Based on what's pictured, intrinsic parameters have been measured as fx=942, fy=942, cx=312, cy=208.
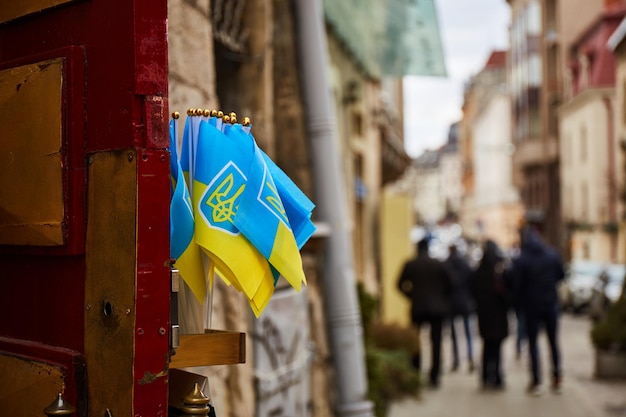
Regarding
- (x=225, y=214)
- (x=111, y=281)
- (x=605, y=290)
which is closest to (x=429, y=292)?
(x=225, y=214)

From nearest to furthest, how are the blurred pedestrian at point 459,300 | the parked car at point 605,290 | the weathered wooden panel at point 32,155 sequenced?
the weathered wooden panel at point 32,155, the blurred pedestrian at point 459,300, the parked car at point 605,290

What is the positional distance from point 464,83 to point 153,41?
10484 centimetres

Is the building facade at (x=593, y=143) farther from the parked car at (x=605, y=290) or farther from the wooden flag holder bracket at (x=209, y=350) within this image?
the wooden flag holder bracket at (x=209, y=350)

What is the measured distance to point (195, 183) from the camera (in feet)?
7.20

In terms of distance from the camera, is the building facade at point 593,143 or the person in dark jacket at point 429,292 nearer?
the person in dark jacket at point 429,292

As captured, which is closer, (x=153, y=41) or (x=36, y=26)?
(x=153, y=41)

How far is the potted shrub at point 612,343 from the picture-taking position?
37.8ft

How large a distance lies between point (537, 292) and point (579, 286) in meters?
16.2

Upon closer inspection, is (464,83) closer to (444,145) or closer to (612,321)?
(444,145)

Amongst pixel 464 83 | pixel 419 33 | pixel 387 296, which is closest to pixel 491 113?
pixel 464 83

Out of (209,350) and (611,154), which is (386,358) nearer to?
(209,350)

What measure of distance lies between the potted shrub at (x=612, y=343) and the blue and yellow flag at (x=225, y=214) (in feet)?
33.4

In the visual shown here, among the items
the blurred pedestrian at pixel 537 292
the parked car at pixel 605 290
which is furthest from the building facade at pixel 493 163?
the blurred pedestrian at pixel 537 292

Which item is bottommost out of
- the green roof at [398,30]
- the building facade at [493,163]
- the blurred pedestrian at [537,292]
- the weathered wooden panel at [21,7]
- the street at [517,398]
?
the street at [517,398]
